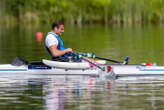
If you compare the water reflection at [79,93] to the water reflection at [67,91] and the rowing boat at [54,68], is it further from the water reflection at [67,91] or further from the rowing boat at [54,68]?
the rowing boat at [54,68]

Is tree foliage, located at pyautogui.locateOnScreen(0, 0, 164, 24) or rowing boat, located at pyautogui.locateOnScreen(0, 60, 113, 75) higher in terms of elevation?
tree foliage, located at pyautogui.locateOnScreen(0, 0, 164, 24)

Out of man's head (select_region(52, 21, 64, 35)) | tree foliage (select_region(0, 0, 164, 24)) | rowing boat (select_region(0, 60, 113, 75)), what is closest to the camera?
man's head (select_region(52, 21, 64, 35))

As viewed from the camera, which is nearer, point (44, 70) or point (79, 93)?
point (79, 93)

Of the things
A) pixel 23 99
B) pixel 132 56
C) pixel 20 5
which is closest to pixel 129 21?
pixel 20 5

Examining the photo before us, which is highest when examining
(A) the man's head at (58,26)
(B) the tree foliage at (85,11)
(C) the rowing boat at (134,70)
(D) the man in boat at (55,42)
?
(B) the tree foliage at (85,11)

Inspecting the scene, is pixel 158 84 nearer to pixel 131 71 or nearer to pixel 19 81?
pixel 131 71

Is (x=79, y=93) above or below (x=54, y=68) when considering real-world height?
below

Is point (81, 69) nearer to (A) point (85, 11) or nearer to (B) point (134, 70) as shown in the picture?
(B) point (134, 70)

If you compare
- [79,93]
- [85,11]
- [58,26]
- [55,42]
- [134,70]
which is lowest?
[79,93]

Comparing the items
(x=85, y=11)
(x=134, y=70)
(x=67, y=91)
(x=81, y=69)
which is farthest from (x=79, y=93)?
(x=85, y=11)

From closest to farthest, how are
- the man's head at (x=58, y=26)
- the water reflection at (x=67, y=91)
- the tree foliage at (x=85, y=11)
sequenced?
the water reflection at (x=67, y=91) < the man's head at (x=58, y=26) < the tree foliage at (x=85, y=11)

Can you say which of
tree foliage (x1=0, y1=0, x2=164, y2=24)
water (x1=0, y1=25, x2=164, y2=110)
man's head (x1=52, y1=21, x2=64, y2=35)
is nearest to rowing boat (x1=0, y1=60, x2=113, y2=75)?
water (x1=0, y1=25, x2=164, y2=110)

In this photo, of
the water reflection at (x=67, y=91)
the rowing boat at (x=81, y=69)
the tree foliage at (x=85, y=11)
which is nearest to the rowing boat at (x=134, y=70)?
the rowing boat at (x=81, y=69)

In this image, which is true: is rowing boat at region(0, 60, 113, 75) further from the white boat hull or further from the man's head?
the man's head
